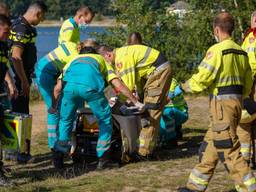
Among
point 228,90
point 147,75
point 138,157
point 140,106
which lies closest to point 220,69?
point 228,90

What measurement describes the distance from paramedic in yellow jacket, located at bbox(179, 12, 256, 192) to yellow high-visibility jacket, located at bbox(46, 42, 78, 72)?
2.26m

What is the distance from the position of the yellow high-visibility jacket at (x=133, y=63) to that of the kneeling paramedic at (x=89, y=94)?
17.2 inches

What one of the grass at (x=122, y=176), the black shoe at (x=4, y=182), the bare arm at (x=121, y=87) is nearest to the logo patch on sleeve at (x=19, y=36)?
the bare arm at (x=121, y=87)

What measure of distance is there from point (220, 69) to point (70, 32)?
3041mm

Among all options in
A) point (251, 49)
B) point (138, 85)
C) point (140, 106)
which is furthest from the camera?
point (138, 85)

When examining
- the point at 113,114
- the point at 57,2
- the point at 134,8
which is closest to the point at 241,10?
the point at 134,8

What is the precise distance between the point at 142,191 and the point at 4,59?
2057mm

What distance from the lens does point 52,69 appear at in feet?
26.1

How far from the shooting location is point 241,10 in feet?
50.8

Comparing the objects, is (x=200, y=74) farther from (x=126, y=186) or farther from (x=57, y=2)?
(x=57, y=2)

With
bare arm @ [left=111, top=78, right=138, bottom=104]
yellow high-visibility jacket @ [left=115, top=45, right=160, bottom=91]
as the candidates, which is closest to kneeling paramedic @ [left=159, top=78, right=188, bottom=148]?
yellow high-visibility jacket @ [left=115, top=45, right=160, bottom=91]

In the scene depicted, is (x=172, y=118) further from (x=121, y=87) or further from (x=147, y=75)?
(x=121, y=87)

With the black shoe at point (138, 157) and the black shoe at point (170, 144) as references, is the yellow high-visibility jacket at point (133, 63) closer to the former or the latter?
the black shoe at point (138, 157)

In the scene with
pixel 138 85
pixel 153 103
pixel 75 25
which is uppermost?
pixel 75 25
